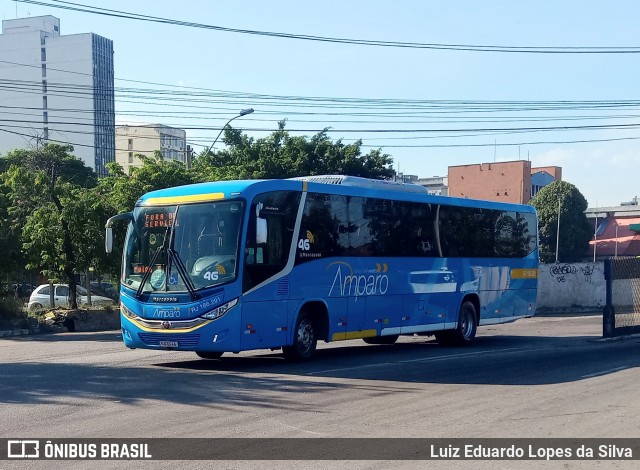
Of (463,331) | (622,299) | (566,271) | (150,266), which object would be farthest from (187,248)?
(566,271)

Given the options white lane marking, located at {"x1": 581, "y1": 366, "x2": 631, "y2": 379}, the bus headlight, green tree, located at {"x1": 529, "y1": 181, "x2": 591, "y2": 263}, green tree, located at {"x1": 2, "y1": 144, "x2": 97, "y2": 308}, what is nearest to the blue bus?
the bus headlight

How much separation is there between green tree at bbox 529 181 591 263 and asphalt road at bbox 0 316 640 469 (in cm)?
4354

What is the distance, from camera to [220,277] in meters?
14.9

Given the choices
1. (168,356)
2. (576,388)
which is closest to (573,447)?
(576,388)

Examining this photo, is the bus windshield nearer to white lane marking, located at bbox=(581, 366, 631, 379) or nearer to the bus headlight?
the bus headlight

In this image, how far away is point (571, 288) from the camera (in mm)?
42250

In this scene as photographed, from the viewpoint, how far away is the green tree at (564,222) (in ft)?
203

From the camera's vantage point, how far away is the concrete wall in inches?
1645

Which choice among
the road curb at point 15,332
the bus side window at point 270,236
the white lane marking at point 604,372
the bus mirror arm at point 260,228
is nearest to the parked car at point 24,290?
the road curb at point 15,332

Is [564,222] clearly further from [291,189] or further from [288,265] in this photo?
[288,265]

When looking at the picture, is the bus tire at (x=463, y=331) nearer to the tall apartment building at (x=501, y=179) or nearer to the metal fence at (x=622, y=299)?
the metal fence at (x=622, y=299)

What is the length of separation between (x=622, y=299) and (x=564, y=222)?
3947 cm

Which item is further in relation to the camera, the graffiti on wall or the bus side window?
the graffiti on wall

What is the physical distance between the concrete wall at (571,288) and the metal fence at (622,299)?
17889 mm
